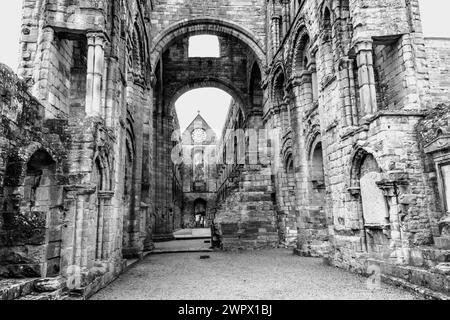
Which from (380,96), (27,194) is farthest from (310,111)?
(27,194)

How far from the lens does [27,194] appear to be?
523cm

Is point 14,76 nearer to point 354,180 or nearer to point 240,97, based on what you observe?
point 354,180

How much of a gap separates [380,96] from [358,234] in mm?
3285

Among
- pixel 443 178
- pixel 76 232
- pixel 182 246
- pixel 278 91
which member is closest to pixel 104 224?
pixel 76 232

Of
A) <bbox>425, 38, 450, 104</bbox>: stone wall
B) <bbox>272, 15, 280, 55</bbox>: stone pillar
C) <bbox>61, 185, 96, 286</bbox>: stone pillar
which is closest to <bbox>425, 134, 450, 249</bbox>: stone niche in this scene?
<bbox>61, 185, 96, 286</bbox>: stone pillar

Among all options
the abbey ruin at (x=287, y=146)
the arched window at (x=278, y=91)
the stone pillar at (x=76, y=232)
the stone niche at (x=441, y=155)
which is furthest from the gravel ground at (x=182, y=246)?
the stone niche at (x=441, y=155)

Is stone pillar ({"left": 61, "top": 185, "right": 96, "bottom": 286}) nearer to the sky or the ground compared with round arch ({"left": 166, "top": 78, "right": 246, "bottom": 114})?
nearer to the ground

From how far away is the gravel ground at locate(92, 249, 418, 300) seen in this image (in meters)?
5.37

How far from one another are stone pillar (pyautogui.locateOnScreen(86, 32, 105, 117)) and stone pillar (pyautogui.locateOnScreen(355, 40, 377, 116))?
5.30m

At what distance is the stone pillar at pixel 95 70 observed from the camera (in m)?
6.57

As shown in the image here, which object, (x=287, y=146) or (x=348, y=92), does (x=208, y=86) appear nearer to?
(x=287, y=146)

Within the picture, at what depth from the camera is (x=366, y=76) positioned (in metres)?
6.89

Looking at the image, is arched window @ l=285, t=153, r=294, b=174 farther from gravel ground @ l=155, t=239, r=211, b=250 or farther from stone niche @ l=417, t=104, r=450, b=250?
stone niche @ l=417, t=104, r=450, b=250

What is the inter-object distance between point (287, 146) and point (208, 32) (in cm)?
719
